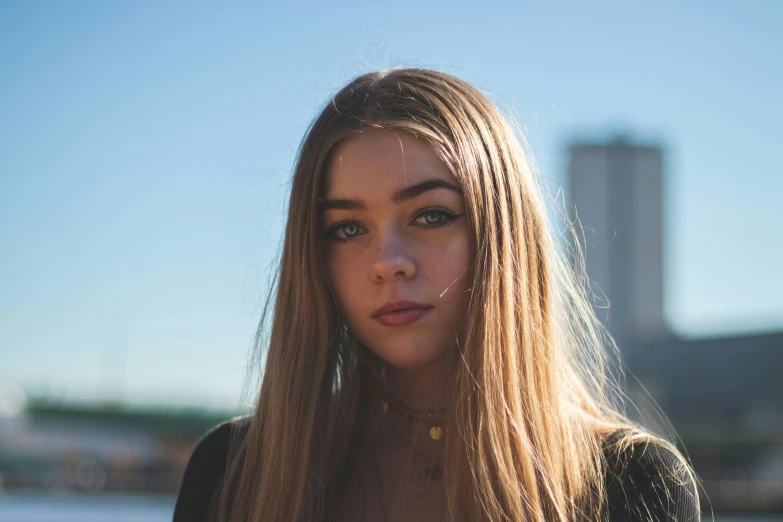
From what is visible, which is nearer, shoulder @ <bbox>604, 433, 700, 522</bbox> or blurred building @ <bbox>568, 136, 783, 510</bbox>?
shoulder @ <bbox>604, 433, 700, 522</bbox>

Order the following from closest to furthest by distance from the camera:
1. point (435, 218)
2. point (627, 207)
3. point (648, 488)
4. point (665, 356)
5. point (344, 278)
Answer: point (648, 488) → point (435, 218) → point (344, 278) → point (665, 356) → point (627, 207)

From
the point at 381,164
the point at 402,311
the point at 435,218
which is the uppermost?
the point at 381,164

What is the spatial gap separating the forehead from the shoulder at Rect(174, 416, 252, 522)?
0.75m

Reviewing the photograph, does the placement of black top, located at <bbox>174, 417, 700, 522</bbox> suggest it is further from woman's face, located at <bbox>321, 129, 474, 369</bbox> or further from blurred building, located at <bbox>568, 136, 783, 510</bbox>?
woman's face, located at <bbox>321, 129, 474, 369</bbox>

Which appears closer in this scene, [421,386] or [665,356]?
[421,386]

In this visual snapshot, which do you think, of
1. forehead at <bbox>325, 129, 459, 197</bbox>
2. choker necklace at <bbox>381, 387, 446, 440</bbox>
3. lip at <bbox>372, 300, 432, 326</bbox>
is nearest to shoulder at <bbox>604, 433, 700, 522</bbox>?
choker necklace at <bbox>381, 387, 446, 440</bbox>

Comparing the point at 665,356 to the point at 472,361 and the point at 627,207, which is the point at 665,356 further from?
the point at 472,361

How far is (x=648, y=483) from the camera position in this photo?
176 centimetres

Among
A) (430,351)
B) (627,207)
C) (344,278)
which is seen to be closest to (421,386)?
(430,351)

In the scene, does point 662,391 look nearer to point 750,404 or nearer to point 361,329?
point 750,404

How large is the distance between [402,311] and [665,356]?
4221cm

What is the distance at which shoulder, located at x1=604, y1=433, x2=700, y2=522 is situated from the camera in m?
1.71

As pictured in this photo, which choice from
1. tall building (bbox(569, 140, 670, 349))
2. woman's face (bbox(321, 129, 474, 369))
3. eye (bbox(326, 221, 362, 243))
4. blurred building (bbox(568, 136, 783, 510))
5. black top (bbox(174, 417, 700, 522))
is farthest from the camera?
tall building (bbox(569, 140, 670, 349))

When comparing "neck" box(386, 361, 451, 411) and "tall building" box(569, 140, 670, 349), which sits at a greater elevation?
"tall building" box(569, 140, 670, 349)
